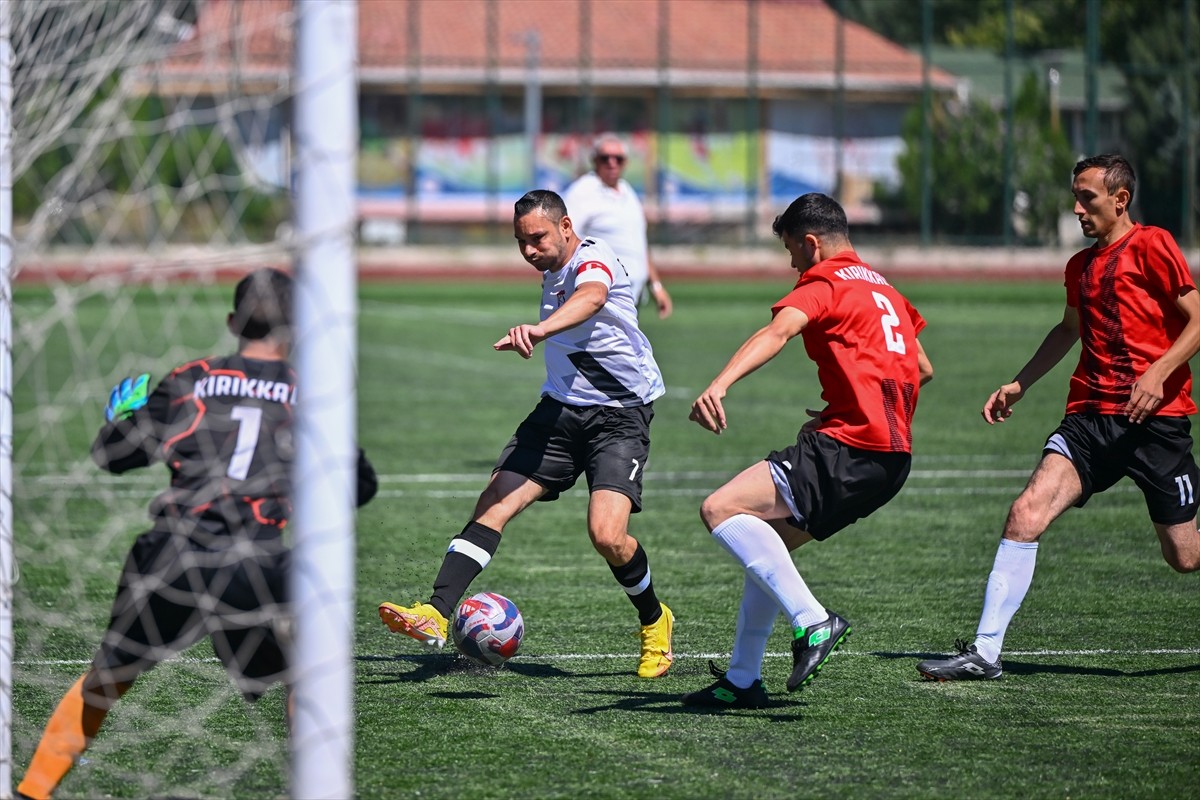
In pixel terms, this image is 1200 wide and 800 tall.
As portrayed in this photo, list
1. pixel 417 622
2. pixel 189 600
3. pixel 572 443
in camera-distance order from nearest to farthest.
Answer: pixel 189 600, pixel 417 622, pixel 572 443

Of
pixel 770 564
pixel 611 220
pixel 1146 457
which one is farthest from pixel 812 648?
pixel 611 220

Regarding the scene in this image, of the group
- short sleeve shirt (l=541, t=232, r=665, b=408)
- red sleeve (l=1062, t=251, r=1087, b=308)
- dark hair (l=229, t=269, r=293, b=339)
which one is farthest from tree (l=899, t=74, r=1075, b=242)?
dark hair (l=229, t=269, r=293, b=339)

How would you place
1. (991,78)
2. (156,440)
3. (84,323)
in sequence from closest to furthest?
(156,440) → (84,323) → (991,78)

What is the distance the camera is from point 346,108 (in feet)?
11.1

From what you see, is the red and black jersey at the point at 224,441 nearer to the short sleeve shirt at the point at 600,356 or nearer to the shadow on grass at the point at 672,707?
the shadow on grass at the point at 672,707

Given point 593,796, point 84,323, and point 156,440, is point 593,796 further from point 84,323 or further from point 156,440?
point 84,323

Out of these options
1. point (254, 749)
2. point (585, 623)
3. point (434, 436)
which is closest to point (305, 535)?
point (254, 749)

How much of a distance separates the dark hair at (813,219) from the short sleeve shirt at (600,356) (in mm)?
873

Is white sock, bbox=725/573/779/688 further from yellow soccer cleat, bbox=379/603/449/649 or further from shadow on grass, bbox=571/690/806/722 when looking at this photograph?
yellow soccer cleat, bbox=379/603/449/649

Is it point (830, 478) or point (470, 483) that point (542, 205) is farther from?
point (470, 483)

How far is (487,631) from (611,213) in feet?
15.1

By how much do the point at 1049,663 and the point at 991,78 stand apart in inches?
1340

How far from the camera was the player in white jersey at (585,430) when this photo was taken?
605 cm

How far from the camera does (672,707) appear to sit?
5582 mm
